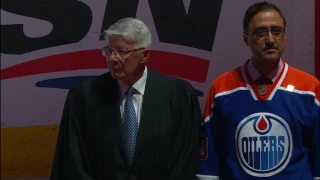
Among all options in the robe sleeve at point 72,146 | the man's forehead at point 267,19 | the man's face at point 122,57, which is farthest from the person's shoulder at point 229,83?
the robe sleeve at point 72,146

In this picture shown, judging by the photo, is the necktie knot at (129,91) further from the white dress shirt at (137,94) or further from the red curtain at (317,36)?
the red curtain at (317,36)

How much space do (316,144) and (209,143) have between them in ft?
1.65

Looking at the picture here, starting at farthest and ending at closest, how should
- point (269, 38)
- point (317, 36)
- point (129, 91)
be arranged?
point (317, 36) → point (129, 91) → point (269, 38)

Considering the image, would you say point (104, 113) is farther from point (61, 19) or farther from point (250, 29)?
point (61, 19)

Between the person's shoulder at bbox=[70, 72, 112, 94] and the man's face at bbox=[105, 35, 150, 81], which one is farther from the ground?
the man's face at bbox=[105, 35, 150, 81]

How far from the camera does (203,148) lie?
9.43 ft

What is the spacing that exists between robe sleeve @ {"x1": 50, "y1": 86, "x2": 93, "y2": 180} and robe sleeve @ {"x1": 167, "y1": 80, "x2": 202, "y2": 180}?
44 centimetres

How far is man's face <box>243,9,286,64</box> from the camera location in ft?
8.80

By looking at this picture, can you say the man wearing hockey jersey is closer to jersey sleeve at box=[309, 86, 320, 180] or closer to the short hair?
jersey sleeve at box=[309, 86, 320, 180]

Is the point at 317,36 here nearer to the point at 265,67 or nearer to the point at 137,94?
the point at 265,67

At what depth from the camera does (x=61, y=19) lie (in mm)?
3764

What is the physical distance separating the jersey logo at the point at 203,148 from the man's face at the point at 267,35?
484 millimetres

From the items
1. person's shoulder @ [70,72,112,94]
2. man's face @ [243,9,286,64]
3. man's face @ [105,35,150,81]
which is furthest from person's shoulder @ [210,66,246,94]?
person's shoulder @ [70,72,112,94]

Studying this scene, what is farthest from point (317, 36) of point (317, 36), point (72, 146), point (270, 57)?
point (72, 146)
